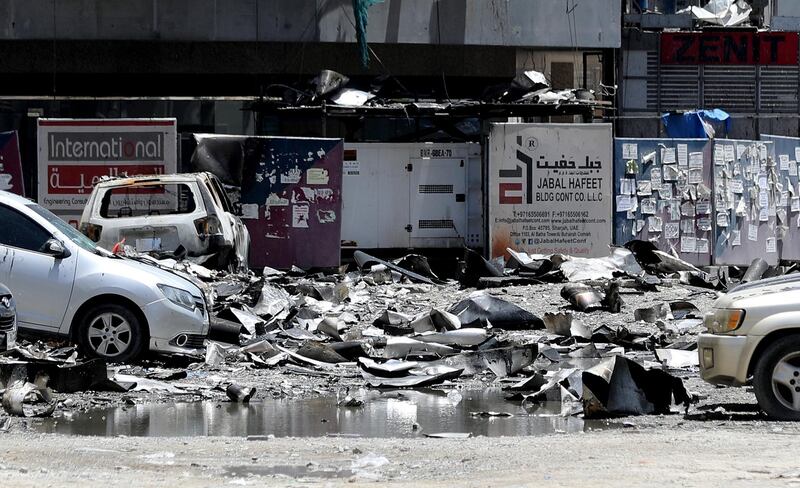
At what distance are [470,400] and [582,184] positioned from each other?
1243 centimetres

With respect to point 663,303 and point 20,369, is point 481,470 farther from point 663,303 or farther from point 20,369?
point 663,303

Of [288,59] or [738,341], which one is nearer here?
[738,341]

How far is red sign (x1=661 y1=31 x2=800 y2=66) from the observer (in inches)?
1257

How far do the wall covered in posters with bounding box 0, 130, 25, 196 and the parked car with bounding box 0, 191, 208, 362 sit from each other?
996cm

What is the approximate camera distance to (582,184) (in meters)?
23.5

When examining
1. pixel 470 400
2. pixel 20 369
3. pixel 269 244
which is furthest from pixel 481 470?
pixel 269 244

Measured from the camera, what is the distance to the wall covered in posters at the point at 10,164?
73.6ft

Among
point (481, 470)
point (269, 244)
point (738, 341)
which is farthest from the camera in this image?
point (269, 244)

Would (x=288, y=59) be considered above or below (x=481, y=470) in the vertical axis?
above

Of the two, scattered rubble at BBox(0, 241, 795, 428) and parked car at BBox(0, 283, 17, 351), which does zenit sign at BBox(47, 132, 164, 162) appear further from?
parked car at BBox(0, 283, 17, 351)

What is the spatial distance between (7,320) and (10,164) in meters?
12.5

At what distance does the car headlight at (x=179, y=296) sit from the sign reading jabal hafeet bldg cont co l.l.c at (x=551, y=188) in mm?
10897

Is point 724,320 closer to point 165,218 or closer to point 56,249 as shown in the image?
point 56,249

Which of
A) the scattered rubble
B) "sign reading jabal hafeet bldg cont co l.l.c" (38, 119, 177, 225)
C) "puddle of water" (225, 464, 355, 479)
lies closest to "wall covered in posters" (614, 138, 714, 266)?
the scattered rubble
